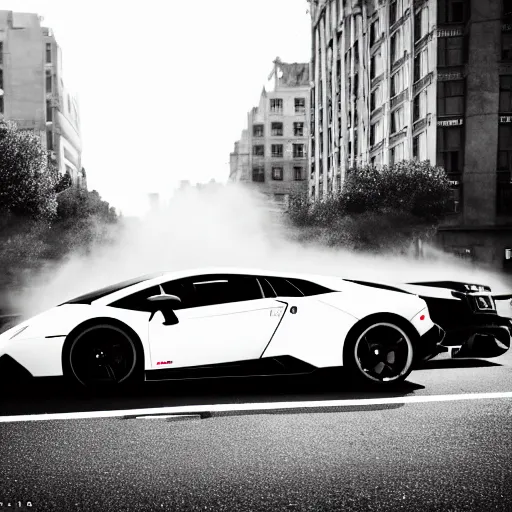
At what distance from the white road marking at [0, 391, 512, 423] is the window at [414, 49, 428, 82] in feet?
86.6

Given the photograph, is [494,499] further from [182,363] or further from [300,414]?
[182,363]

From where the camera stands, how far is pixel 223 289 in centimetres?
623

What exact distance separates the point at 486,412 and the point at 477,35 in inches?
1044

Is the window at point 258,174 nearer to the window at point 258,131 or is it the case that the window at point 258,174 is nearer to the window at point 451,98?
the window at point 258,131

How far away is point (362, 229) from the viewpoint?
82.1 feet

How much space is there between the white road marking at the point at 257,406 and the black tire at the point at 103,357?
0.55 metres

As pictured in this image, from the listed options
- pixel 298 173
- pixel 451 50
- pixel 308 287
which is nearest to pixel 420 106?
pixel 451 50

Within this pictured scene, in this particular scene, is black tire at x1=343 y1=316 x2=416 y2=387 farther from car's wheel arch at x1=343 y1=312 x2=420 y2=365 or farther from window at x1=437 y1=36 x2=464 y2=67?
window at x1=437 y1=36 x2=464 y2=67

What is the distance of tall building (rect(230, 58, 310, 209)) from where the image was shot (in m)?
54.7

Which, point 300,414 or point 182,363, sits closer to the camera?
point 300,414

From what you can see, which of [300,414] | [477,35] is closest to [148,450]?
[300,414]

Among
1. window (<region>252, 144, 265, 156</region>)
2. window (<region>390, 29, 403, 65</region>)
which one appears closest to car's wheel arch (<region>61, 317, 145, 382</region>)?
window (<region>390, 29, 403, 65</region>)

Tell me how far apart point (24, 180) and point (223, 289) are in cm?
2206

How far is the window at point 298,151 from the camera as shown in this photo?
192 ft
